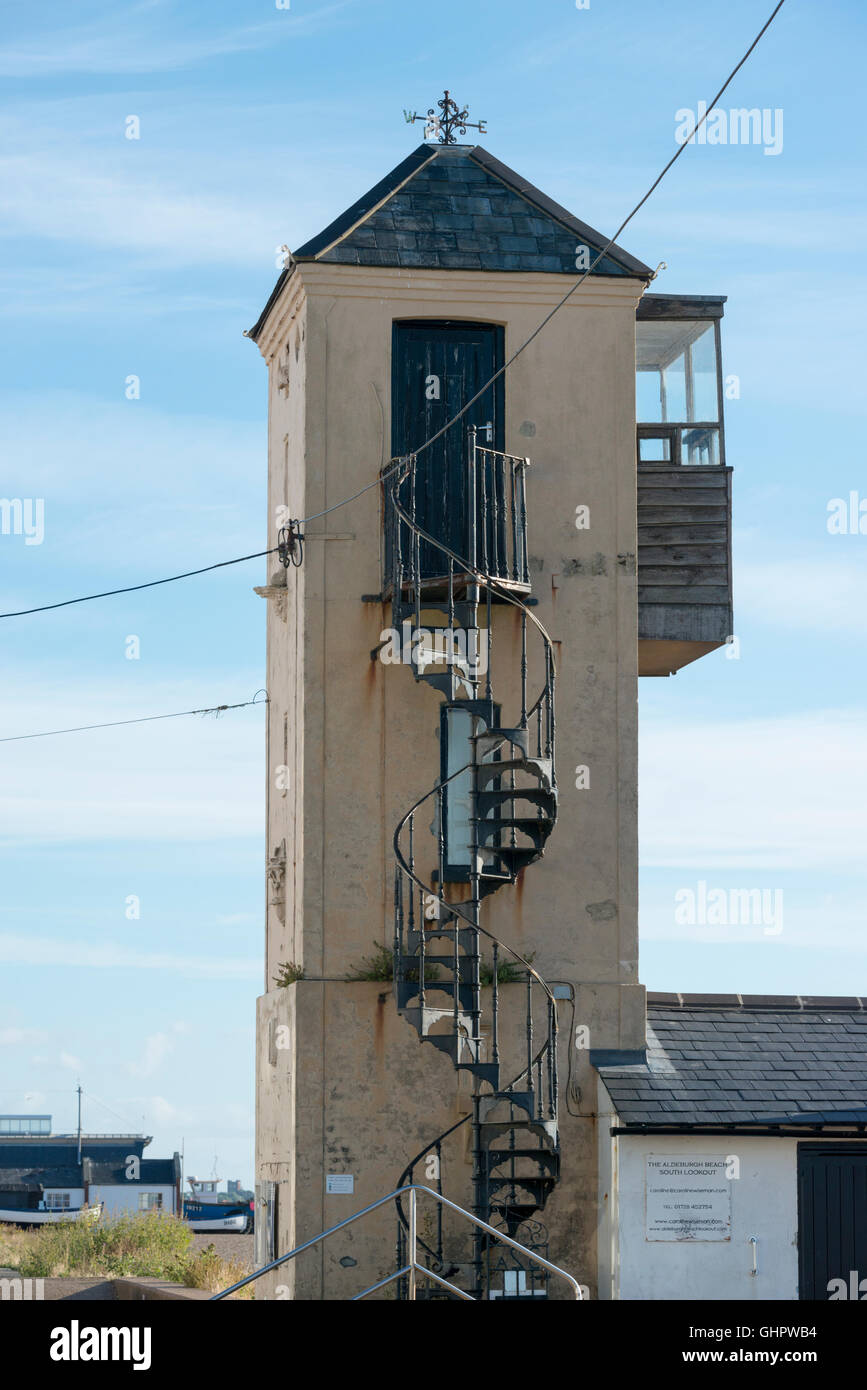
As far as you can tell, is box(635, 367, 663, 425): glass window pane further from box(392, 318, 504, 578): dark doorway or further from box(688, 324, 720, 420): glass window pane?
box(392, 318, 504, 578): dark doorway

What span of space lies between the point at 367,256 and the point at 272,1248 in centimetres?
955

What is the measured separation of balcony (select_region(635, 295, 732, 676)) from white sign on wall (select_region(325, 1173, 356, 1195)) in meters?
6.02

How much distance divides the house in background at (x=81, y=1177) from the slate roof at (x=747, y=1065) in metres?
35.4

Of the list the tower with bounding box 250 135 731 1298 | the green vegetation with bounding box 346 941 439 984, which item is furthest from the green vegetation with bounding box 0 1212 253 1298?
the green vegetation with bounding box 346 941 439 984

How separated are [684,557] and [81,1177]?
163 ft

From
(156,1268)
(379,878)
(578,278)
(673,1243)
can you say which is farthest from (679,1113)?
(156,1268)

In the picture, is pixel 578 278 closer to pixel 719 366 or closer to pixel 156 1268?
pixel 719 366

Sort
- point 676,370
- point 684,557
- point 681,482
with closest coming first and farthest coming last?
point 684,557
point 681,482
point 676,370

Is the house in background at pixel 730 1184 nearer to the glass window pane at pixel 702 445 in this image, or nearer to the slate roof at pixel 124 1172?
the glass window pane at pixel 702 445

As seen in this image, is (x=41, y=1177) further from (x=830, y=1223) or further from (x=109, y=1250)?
(x=830, y=1223)

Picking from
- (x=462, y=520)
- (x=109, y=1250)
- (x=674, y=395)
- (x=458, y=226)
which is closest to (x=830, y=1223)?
(x=462, y=520)

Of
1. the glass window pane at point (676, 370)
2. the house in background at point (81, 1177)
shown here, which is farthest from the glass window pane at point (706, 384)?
the house in background at point (81, 1177)

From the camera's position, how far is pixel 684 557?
18953 millimetres

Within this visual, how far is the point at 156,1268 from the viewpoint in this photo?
25969mm
